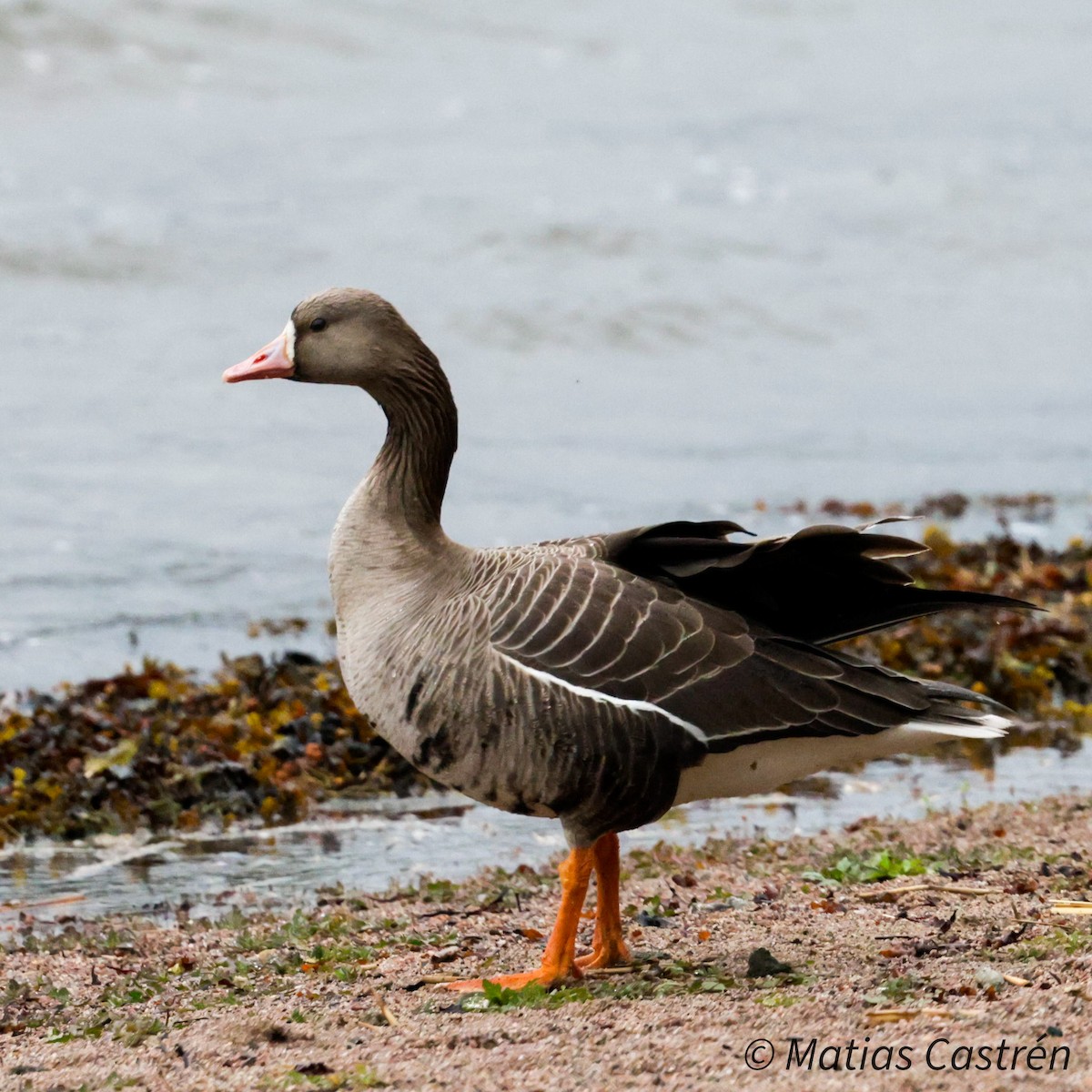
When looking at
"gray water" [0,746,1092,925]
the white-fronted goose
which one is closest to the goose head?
the white-fronted goose

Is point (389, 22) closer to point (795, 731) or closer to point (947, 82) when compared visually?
point (947, 82)

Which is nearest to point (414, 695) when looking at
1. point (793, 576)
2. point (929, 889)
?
point (793, 576)

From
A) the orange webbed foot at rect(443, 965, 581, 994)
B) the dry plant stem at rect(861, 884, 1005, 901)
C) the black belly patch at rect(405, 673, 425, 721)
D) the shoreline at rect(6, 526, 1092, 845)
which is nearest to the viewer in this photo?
the orange webbed foot at rect(443, 965, 581, 994)

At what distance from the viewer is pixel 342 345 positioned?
573 cm

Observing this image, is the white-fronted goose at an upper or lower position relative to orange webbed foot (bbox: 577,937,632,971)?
upper

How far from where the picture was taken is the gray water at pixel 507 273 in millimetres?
14805

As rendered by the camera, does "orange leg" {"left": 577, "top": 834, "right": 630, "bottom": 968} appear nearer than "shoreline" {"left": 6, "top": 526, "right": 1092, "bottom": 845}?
Yes

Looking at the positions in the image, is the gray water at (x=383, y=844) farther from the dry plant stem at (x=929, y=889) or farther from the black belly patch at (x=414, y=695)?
the black belly patch at (x=414, y=695)

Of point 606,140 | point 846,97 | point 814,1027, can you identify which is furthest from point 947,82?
point 814,1027

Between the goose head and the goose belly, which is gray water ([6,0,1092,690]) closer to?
the goose head

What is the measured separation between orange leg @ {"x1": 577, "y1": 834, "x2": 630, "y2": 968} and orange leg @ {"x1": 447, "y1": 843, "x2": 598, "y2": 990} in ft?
0.59

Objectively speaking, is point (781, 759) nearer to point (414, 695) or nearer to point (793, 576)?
point (793, 576)

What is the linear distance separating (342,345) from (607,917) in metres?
2.18

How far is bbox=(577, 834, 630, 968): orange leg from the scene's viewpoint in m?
5.15
